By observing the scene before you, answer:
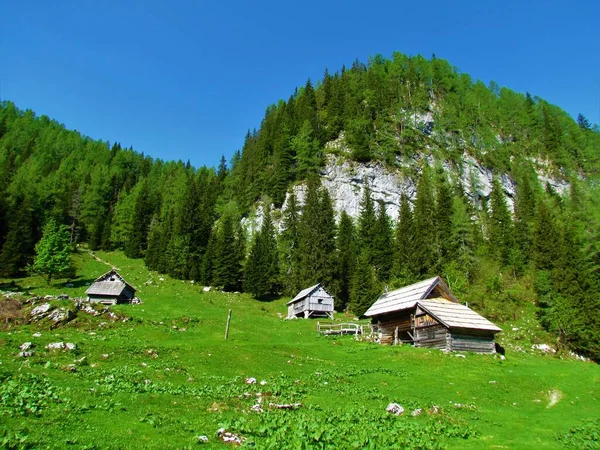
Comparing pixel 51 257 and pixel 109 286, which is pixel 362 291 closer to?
pixel 109 286

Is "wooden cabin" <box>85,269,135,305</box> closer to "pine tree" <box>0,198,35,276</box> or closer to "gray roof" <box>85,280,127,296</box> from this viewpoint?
"gray roof" <box>85,280,127,296</box>

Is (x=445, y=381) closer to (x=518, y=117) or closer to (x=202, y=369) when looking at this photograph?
(x=202, y=369)

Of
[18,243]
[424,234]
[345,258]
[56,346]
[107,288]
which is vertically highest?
[424,234]

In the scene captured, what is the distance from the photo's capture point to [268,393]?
1848cm

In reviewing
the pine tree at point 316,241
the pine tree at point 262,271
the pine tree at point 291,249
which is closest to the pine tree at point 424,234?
the pine tree at point 316,241

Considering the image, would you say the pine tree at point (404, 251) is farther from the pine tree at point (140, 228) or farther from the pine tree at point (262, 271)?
the pine tree at point (140, 228)

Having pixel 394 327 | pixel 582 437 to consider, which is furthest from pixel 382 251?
pixel 582 437

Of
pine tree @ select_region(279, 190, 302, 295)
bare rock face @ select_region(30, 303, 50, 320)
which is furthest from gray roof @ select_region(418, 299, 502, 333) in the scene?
pine tree @ select_region(279, 190, 302, 295)

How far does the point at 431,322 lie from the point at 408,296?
546 centimetres

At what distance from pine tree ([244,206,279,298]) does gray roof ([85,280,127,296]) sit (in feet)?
84.7

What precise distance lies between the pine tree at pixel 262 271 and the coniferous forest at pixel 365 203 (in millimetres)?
324

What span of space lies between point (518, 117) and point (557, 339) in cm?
12532

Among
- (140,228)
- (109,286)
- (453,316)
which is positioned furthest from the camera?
(140,228)

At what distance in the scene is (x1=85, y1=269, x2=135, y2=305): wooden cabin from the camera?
61.6 metres
